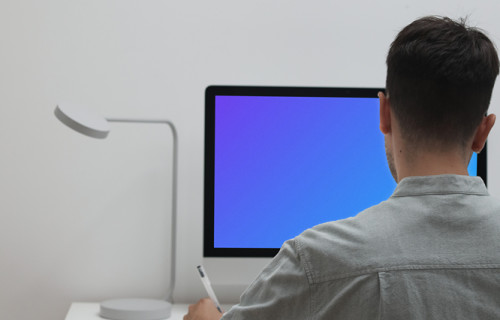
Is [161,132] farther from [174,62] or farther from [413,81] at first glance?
[413,81]

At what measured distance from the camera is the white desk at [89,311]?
1563 millimetres

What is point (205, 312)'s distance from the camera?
1325 mm

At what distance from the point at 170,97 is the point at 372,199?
24.6 inches

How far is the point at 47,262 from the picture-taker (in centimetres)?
177

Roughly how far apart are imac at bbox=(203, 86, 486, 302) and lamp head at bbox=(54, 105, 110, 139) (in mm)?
256

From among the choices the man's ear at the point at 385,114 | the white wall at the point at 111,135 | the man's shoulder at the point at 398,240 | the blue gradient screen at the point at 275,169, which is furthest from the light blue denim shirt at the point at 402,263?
the white wall at the point at 111,135

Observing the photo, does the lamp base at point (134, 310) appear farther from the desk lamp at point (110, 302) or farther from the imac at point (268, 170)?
the imac at point (268, 170)

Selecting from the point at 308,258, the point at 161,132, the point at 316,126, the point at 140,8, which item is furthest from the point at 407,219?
the point at 140,8

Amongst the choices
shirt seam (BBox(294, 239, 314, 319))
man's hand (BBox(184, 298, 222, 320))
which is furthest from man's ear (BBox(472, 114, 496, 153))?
man's hand (BBox(184, 298, 222, 320))

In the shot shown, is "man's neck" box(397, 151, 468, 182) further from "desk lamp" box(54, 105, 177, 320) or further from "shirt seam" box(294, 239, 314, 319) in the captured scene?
"desk lamp" box(54, 105, 177, 320)

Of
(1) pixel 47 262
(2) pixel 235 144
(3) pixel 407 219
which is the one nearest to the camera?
(3) pixel 407 219

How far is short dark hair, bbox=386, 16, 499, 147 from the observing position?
0.87 metres

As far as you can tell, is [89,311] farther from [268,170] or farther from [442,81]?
[442,81]

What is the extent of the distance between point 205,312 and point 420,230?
0.63 m
